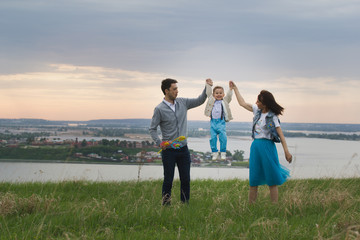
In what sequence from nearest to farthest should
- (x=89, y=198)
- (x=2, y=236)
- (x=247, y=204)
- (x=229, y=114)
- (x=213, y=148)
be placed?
(x=2, y=236) → (x=247, y=204) → (x=89, y=198) → (x=229, y=114) → (x=213, y=148)

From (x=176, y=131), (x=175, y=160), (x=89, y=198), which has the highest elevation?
(x=176, y=131)

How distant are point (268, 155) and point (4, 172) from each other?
8088mm

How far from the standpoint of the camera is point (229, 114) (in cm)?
1010

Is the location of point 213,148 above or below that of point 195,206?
above

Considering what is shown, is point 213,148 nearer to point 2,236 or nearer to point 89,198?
point 89,198

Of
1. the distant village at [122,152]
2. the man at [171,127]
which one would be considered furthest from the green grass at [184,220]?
the distant village at [122,152]

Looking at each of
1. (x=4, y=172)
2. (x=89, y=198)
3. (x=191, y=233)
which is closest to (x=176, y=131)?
(x=191, y=233)

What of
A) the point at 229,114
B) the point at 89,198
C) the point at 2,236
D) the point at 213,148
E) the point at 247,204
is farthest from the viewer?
the point at 213,148

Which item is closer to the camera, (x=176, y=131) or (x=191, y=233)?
(x=191, y=233)

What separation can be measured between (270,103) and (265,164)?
1097 mm

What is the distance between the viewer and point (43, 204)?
7051 mm

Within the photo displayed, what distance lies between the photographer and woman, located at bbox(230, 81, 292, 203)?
703cm

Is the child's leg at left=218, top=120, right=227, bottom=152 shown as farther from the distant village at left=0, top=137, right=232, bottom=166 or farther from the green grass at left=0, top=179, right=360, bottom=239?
the green grass at left=0, top=179, right=360, bottom=239

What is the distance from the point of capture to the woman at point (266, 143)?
277 inches
